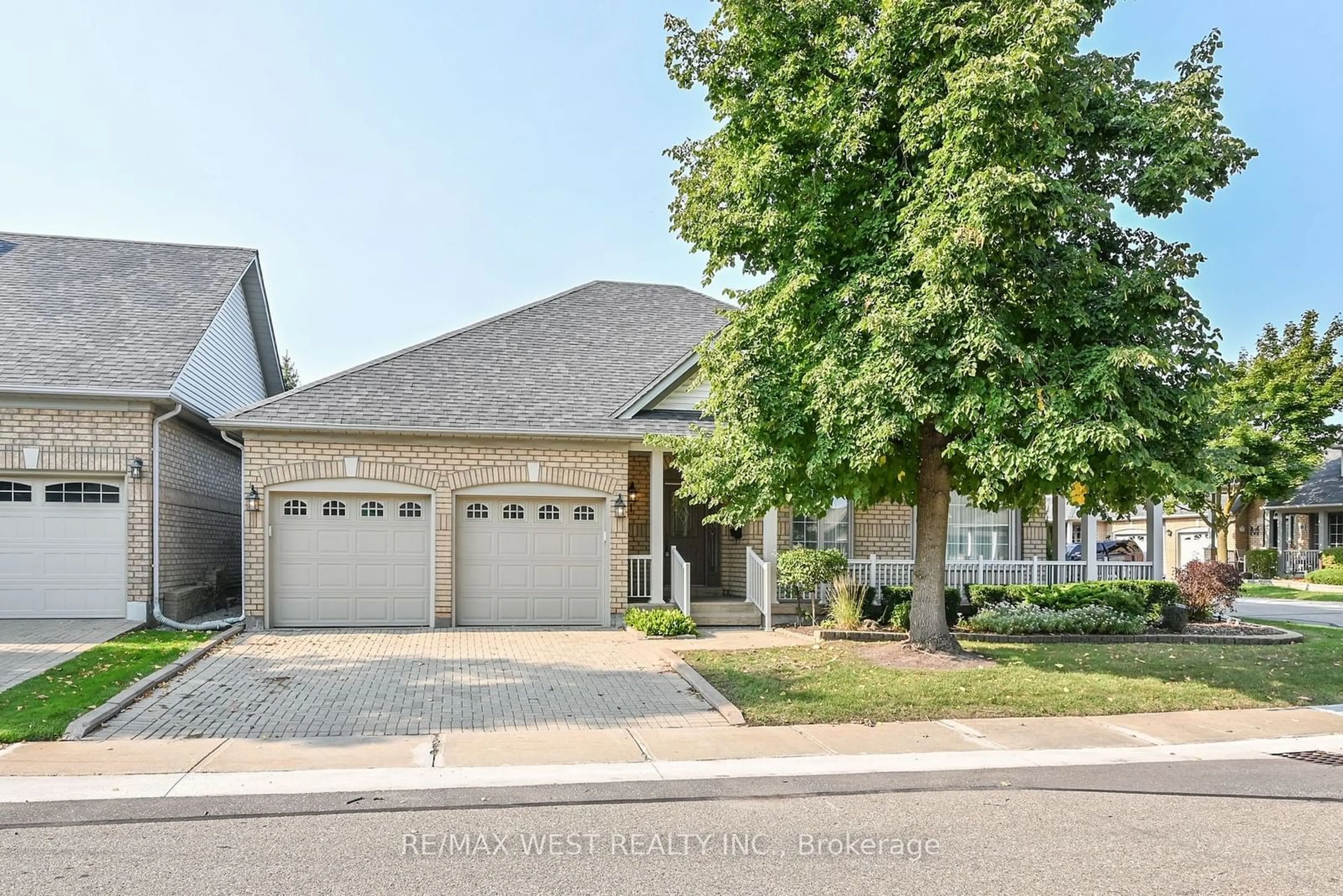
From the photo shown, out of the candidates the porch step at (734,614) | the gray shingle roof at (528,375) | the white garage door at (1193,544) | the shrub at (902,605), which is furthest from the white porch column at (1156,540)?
the white garage door at (1193,544)

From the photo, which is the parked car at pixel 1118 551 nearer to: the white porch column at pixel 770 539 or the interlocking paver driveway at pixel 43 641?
the white porch column at pixel 770 539

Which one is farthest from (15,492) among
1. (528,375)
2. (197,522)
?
(528,375)

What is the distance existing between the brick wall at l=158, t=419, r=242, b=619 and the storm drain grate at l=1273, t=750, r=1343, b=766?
13876 mm

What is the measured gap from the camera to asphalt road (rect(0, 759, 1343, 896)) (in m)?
4.53

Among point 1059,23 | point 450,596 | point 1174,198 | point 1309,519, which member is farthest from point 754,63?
point 1309,519

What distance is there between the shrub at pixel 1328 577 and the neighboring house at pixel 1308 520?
242 centimetres

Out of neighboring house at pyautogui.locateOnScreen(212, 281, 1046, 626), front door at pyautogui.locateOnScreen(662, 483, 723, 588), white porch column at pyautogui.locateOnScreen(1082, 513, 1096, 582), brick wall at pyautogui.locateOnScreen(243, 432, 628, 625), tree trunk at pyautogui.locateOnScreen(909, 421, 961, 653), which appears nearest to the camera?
tree trunk at pyautogui.locateOnScreen(909, 421, 961, 653)

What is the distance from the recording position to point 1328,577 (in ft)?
89.7

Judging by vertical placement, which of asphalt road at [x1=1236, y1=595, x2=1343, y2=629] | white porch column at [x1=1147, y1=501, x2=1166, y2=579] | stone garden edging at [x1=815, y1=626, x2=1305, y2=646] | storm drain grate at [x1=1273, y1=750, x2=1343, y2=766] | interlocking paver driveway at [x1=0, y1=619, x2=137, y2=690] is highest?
white porch column at [x1=1147, y1=501, x2=1166, y2=579]

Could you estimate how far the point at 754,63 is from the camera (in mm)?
10703

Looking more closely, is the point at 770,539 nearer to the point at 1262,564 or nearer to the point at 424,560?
the point at 424,560

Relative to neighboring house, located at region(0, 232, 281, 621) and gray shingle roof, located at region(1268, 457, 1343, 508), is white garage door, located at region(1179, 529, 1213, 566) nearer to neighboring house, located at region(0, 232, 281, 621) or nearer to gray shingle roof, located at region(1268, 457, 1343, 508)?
gray shingle roof, located at region(1268, 457, 1343, 508)

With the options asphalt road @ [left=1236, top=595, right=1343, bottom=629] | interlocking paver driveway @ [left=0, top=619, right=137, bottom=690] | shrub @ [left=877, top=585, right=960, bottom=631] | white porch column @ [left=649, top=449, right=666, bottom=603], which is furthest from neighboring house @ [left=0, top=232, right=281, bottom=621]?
asphalt road @ [left=1236, top=595, right=1343, bottom=629]

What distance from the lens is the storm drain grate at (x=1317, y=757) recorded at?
724 centimetres
